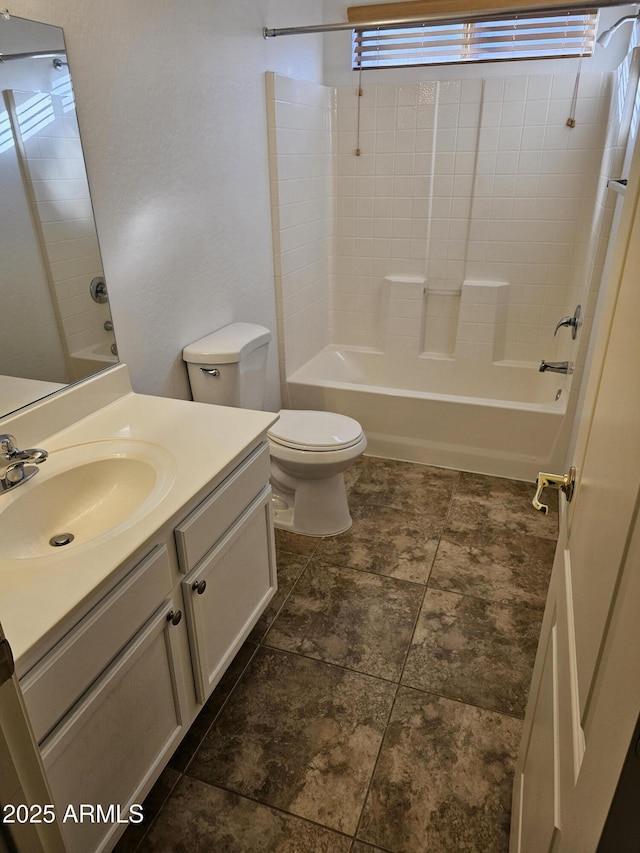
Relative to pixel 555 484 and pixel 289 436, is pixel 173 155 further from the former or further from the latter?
pixel 555 484

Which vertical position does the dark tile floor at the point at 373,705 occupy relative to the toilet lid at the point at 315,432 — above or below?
below

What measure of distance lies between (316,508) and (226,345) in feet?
2.67

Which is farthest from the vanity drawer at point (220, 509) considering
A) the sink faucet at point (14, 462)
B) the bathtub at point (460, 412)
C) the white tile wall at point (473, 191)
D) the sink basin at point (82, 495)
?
the white tile wall at point (473, 191)

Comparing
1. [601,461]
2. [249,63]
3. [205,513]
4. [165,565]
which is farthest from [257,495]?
[249,63]

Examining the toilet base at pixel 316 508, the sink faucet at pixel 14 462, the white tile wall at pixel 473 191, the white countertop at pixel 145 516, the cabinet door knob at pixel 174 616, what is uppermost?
the white tile wall at pixel 473 191

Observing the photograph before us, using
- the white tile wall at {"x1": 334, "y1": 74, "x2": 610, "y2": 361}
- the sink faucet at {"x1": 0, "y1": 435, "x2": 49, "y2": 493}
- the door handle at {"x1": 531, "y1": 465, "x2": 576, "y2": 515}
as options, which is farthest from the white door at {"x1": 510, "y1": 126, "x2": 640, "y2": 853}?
the white tile wall at {"x1": 334, "y1": 74, "x2": 610, "y2": 361}

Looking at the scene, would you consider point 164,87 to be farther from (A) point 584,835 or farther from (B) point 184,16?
(A) point 584,835

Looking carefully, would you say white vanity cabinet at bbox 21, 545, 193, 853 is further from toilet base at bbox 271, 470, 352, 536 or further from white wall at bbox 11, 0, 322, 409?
toilet base at bbox 271, 470, 352, 536

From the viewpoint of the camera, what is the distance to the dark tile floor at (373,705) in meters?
1.43

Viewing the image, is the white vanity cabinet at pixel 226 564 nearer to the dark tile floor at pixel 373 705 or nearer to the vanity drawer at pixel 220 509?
the vanity drawer at pixel 220 509

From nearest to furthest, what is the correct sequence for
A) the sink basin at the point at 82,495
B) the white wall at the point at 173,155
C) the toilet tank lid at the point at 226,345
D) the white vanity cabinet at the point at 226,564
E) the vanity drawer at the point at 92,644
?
the vanity drawer at the point at 92,644 < the sink basin at the point at 82,495 < the white vanity cabinet at the point at 226,564 < the white wall at the point at 173,155 < the toilet tank lid at the point at 226,345

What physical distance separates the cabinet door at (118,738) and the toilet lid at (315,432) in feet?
3.53

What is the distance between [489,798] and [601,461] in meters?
1.18

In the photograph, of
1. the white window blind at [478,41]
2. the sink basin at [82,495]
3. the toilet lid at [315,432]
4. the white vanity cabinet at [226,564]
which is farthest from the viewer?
the white window blind at [478,41]
